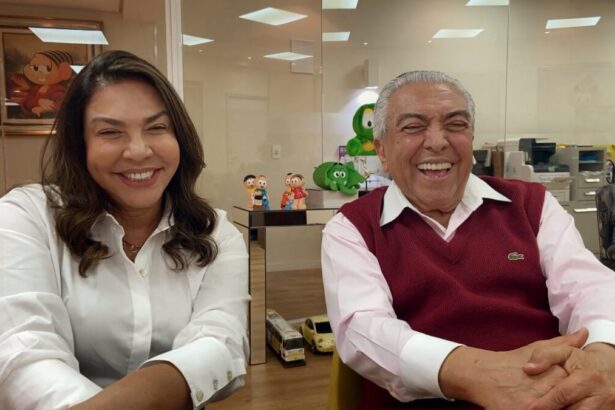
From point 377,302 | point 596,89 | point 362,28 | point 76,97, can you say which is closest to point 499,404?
point 377,302

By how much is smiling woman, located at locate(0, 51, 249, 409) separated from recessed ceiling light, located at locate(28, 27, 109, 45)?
2.92 metres


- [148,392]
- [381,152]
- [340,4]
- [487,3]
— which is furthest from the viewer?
[487,3]

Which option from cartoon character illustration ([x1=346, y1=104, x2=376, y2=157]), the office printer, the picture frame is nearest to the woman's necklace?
cartoon character illustration ([x1=346, y1=104, x2=376, y2=157])

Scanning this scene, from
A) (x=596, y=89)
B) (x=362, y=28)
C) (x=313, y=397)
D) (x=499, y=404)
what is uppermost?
(x=362, y=28)

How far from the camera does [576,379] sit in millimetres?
922

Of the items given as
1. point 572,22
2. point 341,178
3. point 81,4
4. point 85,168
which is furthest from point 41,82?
point 572,22

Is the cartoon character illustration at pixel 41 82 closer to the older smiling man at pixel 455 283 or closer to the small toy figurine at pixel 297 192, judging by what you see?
the small toy figurine at pixel 297 192

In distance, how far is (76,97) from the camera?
1.08 meters

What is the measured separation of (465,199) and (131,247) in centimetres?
93

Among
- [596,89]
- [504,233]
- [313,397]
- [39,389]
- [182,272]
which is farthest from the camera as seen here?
[596,89]

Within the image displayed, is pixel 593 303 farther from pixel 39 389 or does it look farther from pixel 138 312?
pixel 39 389

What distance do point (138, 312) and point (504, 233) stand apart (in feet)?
3.16

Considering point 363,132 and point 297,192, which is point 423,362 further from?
point 363,132

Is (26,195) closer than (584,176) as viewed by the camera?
Yes
